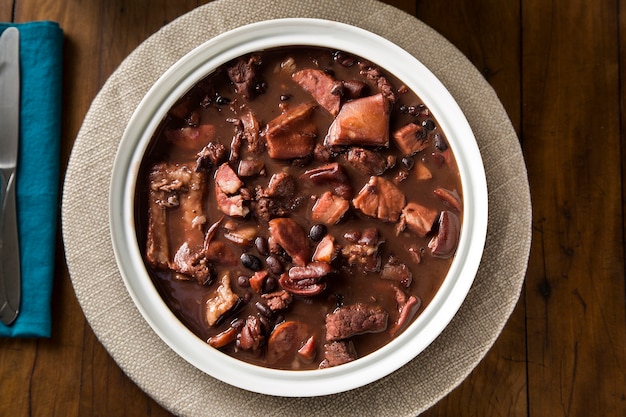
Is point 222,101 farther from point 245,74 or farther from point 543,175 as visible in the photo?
point 543,175

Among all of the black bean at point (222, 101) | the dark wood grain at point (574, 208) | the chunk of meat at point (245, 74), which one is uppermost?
the chunk of meat at point (245, 74)

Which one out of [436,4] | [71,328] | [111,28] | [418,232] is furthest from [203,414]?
[436,4]

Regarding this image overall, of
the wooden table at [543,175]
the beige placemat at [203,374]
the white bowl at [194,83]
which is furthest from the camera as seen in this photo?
the wooden table at [543,175]

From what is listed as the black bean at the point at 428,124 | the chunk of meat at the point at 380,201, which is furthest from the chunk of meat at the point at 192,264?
the black bean at the point at 428,124

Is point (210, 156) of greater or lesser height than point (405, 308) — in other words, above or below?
above

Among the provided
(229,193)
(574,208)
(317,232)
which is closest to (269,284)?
(317,232)

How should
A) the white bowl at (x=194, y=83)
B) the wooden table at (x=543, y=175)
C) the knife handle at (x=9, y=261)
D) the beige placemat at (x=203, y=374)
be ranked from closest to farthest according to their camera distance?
1. the white bowl at (x=194, y=83)
2. the beige placemat at (x=203, y=374)
3. the knife handle at (x=9, y=261)
4. the wooden table at (x=543, y=175)

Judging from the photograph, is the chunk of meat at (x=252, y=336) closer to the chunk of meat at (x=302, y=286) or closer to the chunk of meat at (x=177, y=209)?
the chunk of meat at (x=302, y=286)
